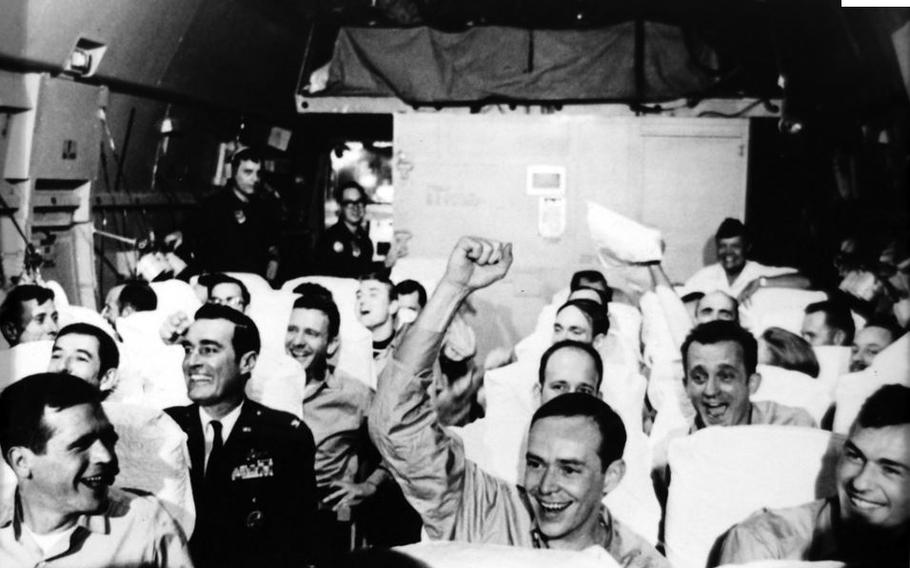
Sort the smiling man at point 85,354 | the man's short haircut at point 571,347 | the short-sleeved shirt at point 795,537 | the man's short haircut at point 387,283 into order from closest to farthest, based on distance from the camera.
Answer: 1. the short-sleeved shirt at point 795,537
2. the smiling man at point 85,354
3. the man's short haircut at point 571,347
4. the man's short haircut at point 387,283

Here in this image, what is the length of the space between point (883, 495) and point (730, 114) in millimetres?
3654

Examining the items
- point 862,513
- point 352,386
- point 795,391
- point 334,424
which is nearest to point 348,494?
point 334,424

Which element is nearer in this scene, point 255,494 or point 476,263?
point 476,263


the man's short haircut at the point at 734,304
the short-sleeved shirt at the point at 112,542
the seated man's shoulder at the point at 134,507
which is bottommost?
the short-sleeved shirt at the point at 112,542

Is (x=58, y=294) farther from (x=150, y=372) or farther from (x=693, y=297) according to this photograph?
(x=693, y=297)

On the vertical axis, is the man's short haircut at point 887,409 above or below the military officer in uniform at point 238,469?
above

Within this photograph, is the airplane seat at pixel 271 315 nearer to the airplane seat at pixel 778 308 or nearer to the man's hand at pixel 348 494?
the man's hand at pixel 348 494

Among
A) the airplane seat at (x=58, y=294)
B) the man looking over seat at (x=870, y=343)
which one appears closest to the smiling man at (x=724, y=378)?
the man looking over seat at (x=870, y=343)

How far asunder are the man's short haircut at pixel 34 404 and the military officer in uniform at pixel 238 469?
59 centimetres

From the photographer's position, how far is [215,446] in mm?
2318

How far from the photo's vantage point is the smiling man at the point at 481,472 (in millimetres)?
1718

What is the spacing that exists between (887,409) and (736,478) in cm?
58

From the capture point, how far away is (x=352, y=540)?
9.62 ft

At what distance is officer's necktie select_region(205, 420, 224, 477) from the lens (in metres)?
2.29
